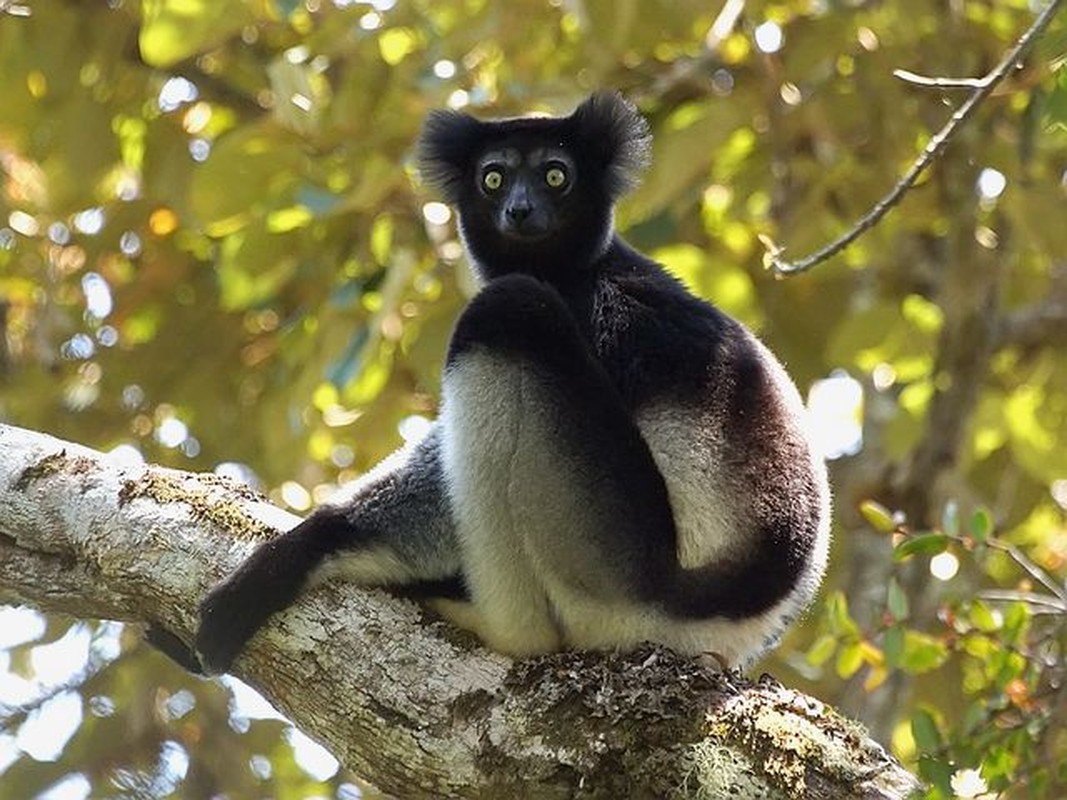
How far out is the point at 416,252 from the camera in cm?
672

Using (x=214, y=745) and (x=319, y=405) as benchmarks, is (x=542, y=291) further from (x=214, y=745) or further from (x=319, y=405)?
(x=319, y=405)

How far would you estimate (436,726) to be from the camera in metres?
3.47

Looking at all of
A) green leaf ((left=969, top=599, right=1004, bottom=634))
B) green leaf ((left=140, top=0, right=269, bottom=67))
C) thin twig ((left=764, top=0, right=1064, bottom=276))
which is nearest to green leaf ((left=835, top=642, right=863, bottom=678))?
green leaf ((left=969, top=599, right=1004, bottom=634))

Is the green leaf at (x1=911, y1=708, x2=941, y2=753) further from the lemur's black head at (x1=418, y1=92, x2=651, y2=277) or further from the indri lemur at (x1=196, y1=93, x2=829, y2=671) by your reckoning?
the lemur's black head at (x1=418, y1=92, x2=651, y2=277)

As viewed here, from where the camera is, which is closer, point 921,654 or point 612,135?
point 921,654

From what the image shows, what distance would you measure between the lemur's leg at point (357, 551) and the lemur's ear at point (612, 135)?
Answer: 4.76ft

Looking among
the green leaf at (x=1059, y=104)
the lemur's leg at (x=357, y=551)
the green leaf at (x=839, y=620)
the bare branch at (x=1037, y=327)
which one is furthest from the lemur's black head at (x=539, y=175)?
the bare branch at (x=1037, y=327)

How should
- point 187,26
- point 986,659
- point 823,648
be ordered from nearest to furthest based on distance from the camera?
point 986,659 → point 823,648 → point 187,26

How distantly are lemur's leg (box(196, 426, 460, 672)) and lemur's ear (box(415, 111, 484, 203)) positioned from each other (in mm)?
1457

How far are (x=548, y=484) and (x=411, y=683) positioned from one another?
32.9 inches

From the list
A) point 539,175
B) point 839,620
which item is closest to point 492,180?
point 539,175

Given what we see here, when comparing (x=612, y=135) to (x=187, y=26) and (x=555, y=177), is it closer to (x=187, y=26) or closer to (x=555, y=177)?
(x=555, y=177)

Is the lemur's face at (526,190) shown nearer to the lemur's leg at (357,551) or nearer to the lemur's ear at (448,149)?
the lemur's ear at (448,149)

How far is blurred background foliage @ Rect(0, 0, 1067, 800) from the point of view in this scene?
20.2 feet
